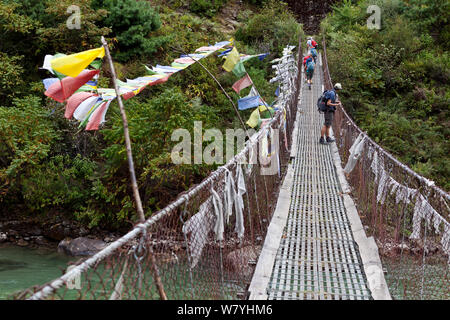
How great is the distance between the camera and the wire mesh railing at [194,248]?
178 cm

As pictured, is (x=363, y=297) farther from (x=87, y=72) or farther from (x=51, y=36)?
(x=51, y=36)

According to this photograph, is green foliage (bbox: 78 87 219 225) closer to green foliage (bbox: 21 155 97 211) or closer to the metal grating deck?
green foliage (bbox: 21 155 97 211)

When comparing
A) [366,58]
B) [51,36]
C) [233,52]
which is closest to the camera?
[233,52]

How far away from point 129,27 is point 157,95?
3.19 meters

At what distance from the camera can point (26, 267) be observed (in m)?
7.40

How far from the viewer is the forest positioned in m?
8.74

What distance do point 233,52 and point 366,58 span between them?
11.1 m

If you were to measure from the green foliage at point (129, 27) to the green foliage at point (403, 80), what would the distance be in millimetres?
6804

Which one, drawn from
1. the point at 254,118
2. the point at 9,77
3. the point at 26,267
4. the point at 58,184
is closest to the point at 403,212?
the point at 254,118

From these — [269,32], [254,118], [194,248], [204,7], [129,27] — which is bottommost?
[194,248]

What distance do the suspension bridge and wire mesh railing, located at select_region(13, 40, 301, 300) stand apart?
0.01 metres

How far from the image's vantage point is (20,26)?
10617 mm

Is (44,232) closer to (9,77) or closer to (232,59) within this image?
(9,77)

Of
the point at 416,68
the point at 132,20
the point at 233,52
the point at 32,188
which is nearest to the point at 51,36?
the point at 132,20
